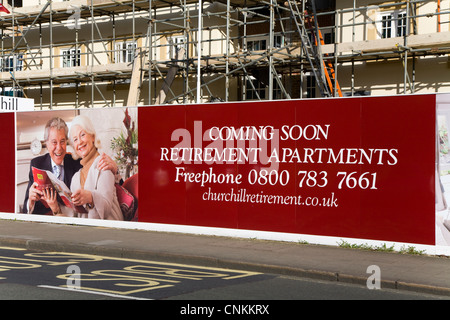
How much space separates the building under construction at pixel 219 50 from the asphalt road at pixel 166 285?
9.65 m

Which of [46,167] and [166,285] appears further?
[46,167]

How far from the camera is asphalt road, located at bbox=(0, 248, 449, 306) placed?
8031mm

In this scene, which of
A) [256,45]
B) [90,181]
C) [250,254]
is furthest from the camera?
[256,45]

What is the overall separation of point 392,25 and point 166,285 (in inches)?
560

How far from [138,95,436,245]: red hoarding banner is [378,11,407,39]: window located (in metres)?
8.81

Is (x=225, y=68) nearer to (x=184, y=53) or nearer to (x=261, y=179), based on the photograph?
(x=184, y=53)

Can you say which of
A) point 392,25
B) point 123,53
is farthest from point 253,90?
point 123,53

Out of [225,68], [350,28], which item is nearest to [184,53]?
[225,68]

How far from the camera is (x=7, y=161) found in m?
16.9

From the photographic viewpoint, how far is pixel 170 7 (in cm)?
2428

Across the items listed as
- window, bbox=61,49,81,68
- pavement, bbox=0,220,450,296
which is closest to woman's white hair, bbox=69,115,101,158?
pavement, bbox=0,220,450,296

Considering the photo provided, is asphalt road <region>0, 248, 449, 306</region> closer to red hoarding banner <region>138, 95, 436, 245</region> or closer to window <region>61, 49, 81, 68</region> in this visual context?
red hoarding banner <region>138, 95, 436, 245</region>

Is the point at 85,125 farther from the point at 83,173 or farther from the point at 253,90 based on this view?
the point at 253,90

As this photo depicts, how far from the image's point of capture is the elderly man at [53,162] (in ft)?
51.2
